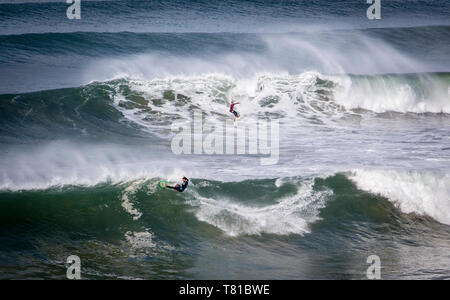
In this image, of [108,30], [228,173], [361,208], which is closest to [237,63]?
[108,30]

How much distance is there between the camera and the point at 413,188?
11.6m

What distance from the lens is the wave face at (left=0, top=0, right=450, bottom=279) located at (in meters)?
9.27

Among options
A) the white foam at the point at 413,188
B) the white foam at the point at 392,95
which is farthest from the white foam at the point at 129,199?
the white foam at the point at 392,95

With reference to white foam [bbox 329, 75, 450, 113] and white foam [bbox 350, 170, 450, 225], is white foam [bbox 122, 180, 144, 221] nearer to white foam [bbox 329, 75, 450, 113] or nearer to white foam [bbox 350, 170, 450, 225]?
white foam [bbox 350, 170, 450, 225]

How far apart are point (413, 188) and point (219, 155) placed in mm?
5120

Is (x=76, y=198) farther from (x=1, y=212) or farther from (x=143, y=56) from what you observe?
(x=143, y=56)

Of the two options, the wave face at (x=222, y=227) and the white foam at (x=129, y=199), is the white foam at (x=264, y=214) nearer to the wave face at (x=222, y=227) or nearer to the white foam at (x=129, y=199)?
the wave face at (x=222, y=227)

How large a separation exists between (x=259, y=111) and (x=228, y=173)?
6.25 meters

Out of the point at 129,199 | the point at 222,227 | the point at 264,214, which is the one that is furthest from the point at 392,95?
the point at 129,199

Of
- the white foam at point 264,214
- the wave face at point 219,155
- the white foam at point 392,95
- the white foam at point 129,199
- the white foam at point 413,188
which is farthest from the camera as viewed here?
the white foam at point 392,95

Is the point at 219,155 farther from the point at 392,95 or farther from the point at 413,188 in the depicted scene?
the point at 392,95

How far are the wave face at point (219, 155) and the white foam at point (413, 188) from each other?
4 cm

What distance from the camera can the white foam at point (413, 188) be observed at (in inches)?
445

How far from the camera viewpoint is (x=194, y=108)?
58.2 feet
